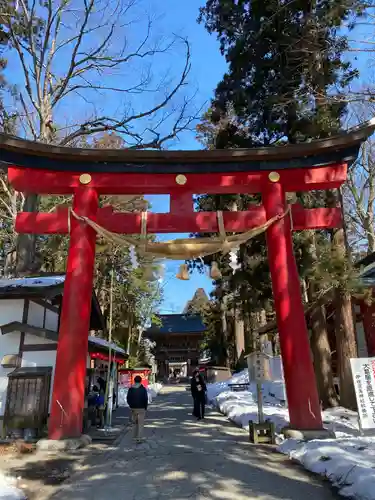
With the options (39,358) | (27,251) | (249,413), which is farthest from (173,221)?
(27,251)

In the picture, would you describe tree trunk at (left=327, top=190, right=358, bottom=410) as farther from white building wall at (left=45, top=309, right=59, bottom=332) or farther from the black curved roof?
white building wall at (left=45, top=309, right=59, bottom=332)

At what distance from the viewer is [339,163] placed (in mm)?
8891

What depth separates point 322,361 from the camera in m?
12.1

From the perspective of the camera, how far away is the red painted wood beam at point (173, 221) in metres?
8.69

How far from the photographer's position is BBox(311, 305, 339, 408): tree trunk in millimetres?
11875

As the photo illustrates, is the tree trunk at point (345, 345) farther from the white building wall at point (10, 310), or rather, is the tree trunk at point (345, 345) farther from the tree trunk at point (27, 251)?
the tree trunk at point (27, 251)

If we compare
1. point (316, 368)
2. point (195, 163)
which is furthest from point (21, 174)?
point (316, 368)

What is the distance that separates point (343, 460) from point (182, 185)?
6.05 m

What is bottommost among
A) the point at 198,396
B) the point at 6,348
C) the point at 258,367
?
the point at 198,396

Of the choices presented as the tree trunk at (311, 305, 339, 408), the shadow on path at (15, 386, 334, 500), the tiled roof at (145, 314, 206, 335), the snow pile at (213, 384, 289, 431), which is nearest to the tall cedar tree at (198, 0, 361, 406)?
the tree trunk at (311, 305, 339, 408)

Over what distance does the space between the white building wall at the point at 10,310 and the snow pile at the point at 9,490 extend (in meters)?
5.35

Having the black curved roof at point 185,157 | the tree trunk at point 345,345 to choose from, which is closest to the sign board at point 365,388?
the tree trunk at point 345,345

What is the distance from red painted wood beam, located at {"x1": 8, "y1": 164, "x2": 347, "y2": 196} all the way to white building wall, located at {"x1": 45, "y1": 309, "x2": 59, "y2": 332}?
160 inches

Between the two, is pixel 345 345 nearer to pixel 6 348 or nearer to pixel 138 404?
pixel 138 404
